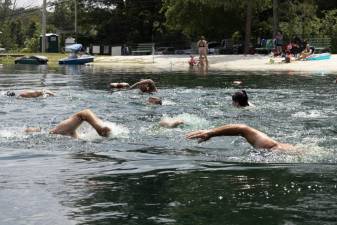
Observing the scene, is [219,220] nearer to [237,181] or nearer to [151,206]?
[151,206]

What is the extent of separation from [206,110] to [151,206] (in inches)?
351

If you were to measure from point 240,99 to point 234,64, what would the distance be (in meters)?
26.5

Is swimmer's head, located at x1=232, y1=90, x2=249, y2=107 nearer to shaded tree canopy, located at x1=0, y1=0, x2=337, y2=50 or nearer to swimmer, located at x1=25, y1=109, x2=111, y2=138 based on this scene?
swimmer, located at x1=25, y1=109, x2=111, y2=138

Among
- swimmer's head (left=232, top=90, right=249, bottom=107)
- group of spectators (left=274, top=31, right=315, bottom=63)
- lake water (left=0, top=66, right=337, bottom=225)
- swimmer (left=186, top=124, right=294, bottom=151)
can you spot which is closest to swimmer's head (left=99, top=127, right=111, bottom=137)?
lake water (left=0, top=66, right=337, bottom=225)

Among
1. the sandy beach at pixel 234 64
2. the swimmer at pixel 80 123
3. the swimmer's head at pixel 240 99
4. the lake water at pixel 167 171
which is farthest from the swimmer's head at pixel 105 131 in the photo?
the sandy beach at pixel 234 64

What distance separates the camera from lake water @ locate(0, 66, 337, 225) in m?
6.08

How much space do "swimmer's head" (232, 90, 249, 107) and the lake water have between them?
0.88ft

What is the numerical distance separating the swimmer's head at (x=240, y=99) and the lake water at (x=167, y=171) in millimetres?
269

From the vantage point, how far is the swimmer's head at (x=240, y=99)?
1327 cm

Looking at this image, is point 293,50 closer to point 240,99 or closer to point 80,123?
point 240,99

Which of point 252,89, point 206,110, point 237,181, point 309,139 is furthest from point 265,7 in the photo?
point 237,181

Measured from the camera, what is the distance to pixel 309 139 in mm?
10586

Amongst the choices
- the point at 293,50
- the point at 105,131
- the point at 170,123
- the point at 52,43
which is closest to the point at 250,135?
the point at 105,131

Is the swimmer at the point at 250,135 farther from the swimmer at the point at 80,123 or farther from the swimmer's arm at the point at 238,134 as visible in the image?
the swimmer at the point at 80,123
